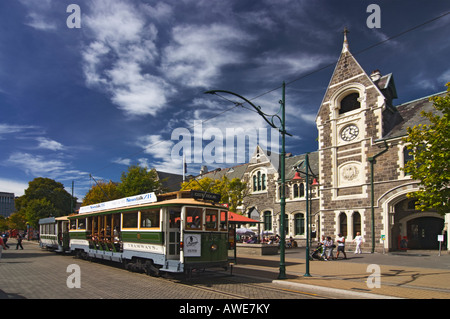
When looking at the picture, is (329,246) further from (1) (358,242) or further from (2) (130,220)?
(2) (130,220)

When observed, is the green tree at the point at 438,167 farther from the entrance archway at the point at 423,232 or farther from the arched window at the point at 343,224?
the entrance archway at the point at 423,232

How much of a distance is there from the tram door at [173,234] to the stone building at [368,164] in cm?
1330

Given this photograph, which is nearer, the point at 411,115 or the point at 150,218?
the point at 150,218

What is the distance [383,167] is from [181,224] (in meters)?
18.8

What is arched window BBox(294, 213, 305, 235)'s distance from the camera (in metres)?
34.1

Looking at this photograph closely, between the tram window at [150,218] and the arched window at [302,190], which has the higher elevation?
the arched window at [302,190]

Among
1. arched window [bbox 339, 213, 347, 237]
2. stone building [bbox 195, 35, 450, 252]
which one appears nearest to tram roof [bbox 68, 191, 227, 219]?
stone building [bbox 195, 35, 450, 252]

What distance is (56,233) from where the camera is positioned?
24250mm

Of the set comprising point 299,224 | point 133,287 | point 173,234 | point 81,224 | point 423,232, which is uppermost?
point 173,234

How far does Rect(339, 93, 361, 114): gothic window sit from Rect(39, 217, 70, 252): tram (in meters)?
22.8

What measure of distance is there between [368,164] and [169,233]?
19.1 m

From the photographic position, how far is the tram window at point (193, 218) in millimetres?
11477

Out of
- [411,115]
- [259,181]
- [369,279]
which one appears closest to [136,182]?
[259,181]

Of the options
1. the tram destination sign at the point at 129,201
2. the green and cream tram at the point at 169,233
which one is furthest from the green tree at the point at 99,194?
the green and cream tram at the point at 169,233
